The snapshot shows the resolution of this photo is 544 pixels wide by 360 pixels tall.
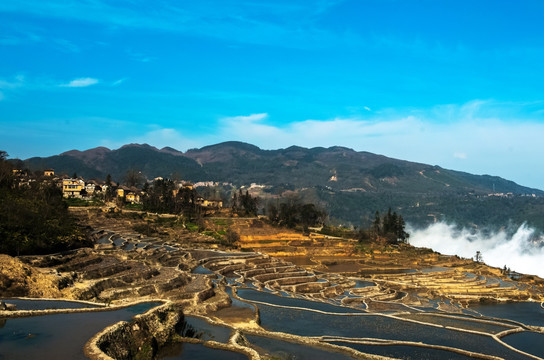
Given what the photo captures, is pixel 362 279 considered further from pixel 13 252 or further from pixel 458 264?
pixel 13 252

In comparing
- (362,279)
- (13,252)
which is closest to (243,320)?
(13,252)

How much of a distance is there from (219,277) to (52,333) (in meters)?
32.3

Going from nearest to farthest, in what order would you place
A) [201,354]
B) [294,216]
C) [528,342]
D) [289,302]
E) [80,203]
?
[201,354] < [528,342] < [289,302] < [80,203] < [294,216]

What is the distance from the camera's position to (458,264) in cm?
8362

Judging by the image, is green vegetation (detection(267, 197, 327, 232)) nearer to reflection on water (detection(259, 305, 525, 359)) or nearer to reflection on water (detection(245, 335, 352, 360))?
reflection on water (detection(259, 305, 525, 359))

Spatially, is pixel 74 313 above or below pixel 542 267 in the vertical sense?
above

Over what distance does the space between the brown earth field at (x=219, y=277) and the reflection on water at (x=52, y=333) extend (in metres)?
0.99

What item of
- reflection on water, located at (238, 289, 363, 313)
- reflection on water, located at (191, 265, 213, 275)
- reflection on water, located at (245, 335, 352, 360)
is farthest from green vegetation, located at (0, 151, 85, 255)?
reflection on water, located at (245, 335, 352, 360)

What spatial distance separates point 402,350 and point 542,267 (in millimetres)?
169981

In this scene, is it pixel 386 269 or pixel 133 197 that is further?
pixel 133 197

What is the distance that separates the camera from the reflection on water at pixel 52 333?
59.7 feet

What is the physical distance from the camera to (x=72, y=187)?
402ft

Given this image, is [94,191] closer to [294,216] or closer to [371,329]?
[294,216]

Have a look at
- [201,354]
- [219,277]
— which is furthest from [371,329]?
[219,277]
